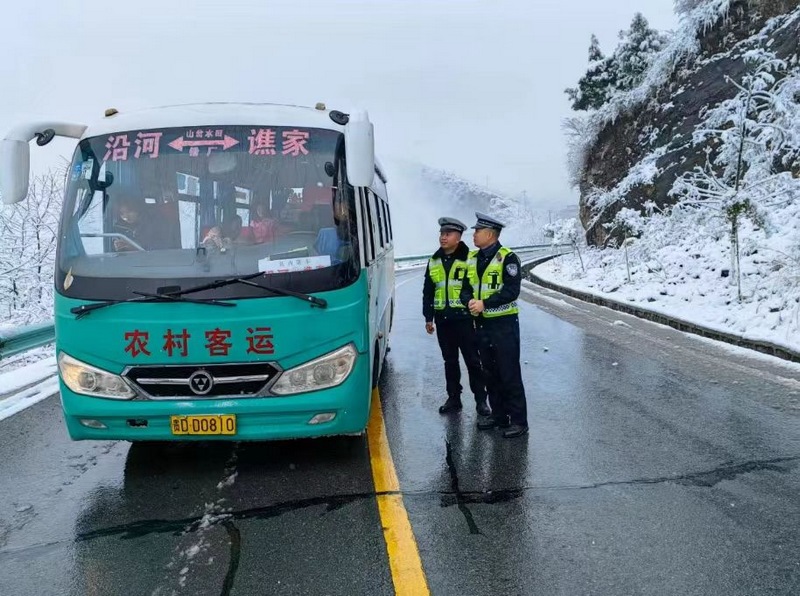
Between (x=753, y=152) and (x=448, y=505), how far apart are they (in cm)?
1265

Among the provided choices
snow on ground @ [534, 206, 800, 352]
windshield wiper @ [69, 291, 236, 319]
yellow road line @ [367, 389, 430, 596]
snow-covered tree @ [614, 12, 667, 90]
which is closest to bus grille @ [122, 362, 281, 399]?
windshield wiper @ [69, 291, 236, 319]

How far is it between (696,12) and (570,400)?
76.6 feet

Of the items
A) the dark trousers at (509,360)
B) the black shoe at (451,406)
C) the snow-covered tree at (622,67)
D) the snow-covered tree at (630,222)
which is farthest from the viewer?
the snow-covered tree at (622,67)

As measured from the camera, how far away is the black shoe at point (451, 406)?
5633 millimetres

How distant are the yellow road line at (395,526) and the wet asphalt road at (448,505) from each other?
0.16 ft

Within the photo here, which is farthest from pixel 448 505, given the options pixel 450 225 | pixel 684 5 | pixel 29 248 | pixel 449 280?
pixel 684 5

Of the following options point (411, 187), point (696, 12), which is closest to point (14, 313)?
point (696, 12)

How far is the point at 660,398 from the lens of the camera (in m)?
5.97

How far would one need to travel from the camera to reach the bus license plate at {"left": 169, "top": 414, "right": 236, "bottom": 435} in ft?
12.5

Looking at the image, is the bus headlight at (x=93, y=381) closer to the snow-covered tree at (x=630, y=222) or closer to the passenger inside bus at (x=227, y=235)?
the passenger inside bus at (x=227, y=235)

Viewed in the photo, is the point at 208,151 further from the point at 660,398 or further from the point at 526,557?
the point at 660,398

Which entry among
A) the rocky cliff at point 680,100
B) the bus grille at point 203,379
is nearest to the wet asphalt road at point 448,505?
the bus grille at point 203,379

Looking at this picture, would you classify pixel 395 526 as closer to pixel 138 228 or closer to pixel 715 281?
pixel 138 228

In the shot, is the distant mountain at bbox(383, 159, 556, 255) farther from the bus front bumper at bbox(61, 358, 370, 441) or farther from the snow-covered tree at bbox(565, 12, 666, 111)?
the bus front bumper at bbox(61, 358, 370, 441)
